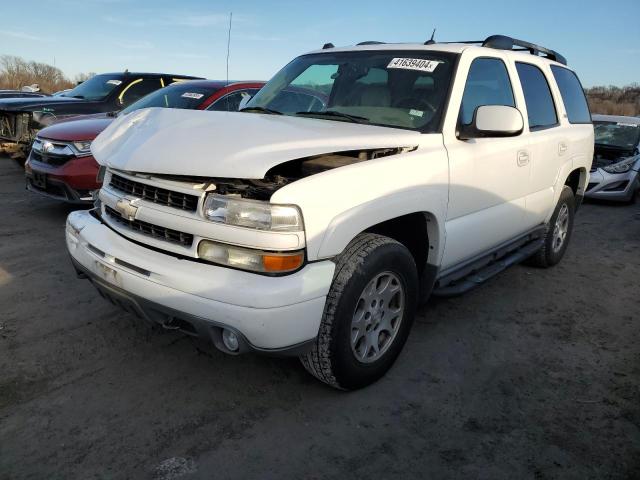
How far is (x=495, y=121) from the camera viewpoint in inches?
119

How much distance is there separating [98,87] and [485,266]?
7349 mm

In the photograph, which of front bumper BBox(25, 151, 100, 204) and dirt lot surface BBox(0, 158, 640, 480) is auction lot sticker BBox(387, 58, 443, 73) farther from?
front bumper BBox(25, 151, 100, 204)

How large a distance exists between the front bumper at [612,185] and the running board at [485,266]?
200 inches

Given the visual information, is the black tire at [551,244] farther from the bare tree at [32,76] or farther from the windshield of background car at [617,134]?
the bare tree at [32,76]

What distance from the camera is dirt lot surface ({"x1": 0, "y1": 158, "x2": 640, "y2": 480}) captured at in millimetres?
2258

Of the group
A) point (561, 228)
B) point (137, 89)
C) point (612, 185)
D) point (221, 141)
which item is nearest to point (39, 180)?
point (137, 89)

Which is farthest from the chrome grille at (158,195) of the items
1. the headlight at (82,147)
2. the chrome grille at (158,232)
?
the headlight at (82,147)

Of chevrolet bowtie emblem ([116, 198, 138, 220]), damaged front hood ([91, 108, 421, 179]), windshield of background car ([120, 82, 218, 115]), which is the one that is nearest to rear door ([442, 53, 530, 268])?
damaged front hood ([91, 108, 421, 179])

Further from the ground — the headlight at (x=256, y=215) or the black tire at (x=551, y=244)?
the headlight at (x=256, y=215)

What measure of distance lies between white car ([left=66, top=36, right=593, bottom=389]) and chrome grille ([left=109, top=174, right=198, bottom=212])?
0.4 inches

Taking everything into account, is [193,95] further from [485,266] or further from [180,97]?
[485,266]

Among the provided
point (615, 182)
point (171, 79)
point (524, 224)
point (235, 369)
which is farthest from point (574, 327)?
point (171, 79)

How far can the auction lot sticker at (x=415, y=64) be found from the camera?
10.8ft

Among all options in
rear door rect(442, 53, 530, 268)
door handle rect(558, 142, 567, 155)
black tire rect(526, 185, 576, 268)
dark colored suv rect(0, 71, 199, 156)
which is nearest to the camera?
rear door rect(442, 53, 530, 268)
